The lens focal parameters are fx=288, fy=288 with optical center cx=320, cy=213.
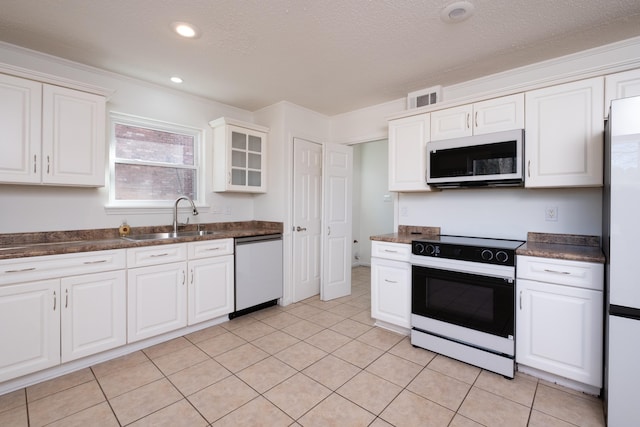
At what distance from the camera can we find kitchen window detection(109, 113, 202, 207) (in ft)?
9.66

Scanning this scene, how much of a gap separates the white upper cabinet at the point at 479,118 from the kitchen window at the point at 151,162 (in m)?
2.76

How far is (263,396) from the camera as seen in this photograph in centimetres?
190

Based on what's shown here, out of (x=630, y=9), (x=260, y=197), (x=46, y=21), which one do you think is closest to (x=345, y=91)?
(x=260, y=197)

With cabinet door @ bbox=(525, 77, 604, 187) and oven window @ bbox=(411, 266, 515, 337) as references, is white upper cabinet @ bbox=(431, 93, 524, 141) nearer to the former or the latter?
cabinet door @ bbox=(525, 77, 604, 187)

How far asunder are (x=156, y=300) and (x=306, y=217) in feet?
6.45

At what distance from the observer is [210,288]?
2926mm

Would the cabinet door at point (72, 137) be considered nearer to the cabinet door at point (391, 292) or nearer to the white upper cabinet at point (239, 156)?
the white upper cabinet at point (239, 156)

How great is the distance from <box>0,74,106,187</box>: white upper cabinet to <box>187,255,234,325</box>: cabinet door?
115cm

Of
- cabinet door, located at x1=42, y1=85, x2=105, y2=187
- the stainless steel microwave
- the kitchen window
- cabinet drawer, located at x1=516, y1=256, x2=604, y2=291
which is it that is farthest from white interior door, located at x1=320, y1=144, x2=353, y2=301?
cabinet door, located at x1=42, y1=85, x2=105, y2=187

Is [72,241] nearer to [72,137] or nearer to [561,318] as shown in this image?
[72,137]

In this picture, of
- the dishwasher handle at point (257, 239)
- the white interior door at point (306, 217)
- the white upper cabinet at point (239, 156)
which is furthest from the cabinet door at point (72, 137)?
the white interior door at point (306, 217)

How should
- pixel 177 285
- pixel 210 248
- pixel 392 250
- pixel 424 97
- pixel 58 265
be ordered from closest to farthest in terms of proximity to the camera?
pixel 58 265 → pixel 177 285 → pixel 392 250 → pixel 210 248 → pixel 424 97

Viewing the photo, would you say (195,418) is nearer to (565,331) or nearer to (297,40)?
(565,331)

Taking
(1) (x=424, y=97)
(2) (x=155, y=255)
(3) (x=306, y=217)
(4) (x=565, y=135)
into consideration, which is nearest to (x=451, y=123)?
(1) (x=424, y=97)
